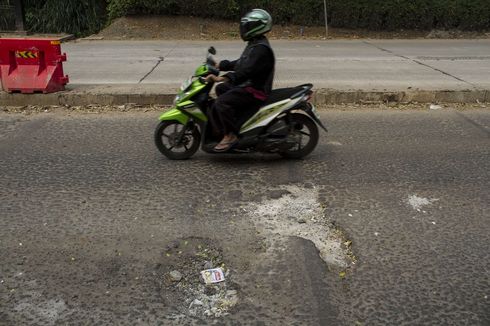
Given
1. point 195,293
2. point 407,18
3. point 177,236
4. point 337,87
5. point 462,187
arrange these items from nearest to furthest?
point 195,293
point 177,236
point 462,187
point 337,87
point 407,18

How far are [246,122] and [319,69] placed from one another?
6.29 meters

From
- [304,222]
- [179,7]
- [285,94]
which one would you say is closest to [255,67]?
→ [285,94]

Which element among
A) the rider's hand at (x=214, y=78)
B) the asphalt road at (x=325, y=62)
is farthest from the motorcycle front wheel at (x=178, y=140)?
the asphalt road at (x=325, y=62)

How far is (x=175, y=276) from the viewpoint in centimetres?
348

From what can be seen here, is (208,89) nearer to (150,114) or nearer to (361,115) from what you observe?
(150,114)

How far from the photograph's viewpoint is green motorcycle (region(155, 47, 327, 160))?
551 centimetres

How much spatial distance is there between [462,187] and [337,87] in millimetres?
4301

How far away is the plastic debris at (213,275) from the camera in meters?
3.43

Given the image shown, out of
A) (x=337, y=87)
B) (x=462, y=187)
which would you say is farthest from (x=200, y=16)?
(x=462, y=187)

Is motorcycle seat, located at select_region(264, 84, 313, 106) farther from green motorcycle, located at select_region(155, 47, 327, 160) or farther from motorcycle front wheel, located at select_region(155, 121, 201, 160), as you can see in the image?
motorcycle front wheel, located at select_region(155, 121, 201, 160)

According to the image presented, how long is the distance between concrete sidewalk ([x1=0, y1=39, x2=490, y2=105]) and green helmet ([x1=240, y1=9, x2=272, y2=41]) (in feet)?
11.1

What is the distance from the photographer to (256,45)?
5195mm

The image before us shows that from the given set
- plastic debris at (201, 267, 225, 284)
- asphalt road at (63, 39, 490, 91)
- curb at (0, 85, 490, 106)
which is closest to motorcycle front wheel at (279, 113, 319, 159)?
plastic debris at (201, 267, 225, 284)

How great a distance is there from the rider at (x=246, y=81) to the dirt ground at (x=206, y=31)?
13.7 meters
